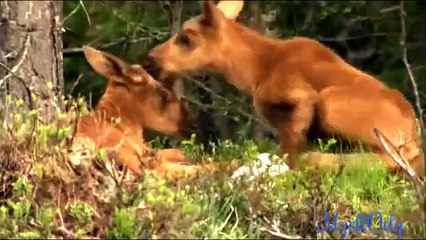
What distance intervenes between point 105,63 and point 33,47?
1.02 meters

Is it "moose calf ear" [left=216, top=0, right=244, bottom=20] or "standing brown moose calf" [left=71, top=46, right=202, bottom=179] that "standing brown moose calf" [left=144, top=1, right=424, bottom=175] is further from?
"standing brown moose calf" [left=71, top=46, right=202, bottom=179]

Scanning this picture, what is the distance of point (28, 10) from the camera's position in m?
11.1

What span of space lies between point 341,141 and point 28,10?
2773 mm

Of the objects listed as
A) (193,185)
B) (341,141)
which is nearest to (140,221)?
(193,185)

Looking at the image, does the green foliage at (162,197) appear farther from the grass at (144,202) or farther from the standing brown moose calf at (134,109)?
the standing brown moose calf at (134,109)

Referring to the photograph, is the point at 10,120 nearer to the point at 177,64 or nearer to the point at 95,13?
the point at 177,64

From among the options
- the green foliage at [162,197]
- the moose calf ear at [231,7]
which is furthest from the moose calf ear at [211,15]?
the green foliage at [162,197]

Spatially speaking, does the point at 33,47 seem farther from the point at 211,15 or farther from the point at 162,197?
the point at 162,197

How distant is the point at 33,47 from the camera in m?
11.0

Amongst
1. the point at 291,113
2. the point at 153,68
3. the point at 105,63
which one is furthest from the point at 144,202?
the point at 153,68

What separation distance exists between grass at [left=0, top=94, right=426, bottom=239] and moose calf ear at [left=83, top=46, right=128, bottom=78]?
1903 millimetres

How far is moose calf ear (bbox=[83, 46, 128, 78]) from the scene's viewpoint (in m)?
10.1

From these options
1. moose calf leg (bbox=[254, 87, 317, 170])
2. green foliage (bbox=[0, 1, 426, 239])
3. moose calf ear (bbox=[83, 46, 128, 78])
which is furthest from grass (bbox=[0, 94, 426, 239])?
moose calf ear (bbox=[83, 46, 128, 78])

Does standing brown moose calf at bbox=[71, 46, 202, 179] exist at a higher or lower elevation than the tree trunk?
lower
